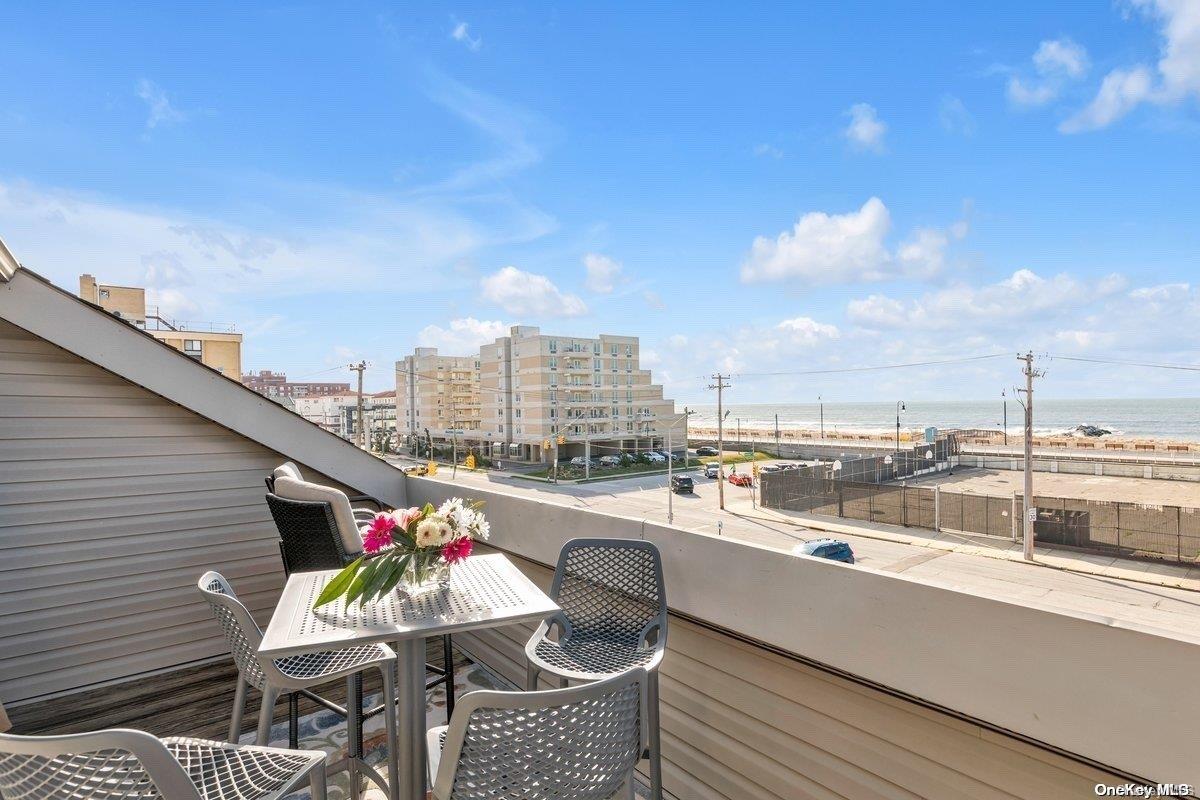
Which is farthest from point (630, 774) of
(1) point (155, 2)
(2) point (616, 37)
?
A: (2) point (616, 37)

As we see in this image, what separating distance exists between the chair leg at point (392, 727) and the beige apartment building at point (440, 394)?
1449 inches

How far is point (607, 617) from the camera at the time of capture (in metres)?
1.92

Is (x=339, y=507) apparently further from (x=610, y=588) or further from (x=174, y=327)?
(x=174, y=327)

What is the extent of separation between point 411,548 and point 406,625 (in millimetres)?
254

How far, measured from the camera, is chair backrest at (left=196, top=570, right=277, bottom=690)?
1.53 meters

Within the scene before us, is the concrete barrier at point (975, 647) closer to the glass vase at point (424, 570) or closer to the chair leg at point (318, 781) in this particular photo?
the glass vase at point (424, 570)

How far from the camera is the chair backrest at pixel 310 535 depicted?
7.63ft

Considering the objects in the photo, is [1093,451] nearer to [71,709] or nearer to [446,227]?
[446,227]

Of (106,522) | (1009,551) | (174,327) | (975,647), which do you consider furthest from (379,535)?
(1009,551)

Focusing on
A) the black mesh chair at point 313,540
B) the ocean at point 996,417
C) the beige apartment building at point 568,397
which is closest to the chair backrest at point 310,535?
the black mesh chair at point 313,540

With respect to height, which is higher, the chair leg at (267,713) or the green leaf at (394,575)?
the green leaf at (394,575)

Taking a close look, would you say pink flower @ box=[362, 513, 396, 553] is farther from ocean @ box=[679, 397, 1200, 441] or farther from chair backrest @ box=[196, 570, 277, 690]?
ocean @ box=[679, 397, 1200, 441]

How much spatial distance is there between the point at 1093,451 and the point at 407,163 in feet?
103

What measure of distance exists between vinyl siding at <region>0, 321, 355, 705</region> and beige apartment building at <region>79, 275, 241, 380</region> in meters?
1.27
